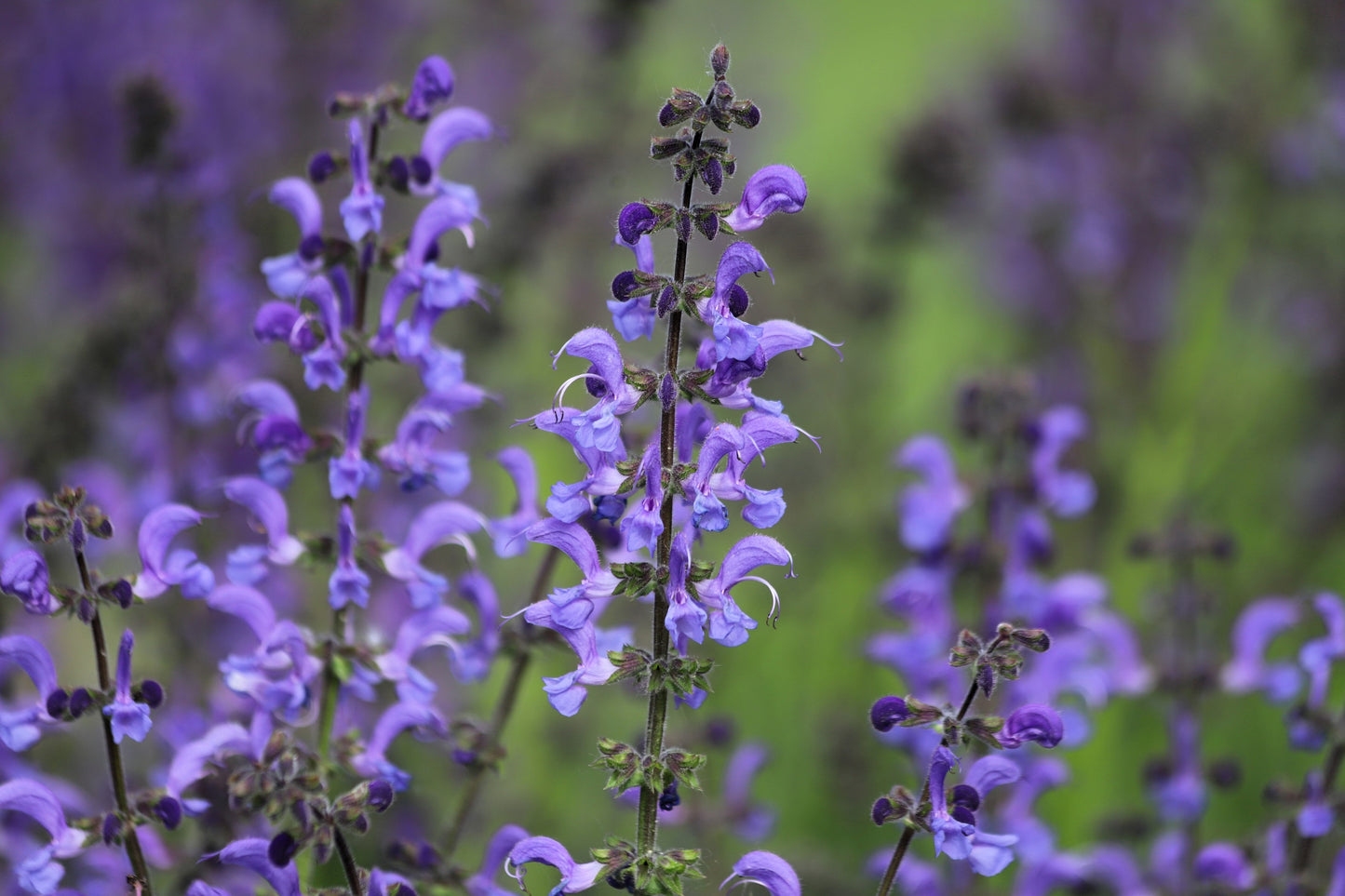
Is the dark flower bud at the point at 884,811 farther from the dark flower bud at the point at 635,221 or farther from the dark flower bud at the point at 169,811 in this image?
the dark flower bud at the point at 169,811

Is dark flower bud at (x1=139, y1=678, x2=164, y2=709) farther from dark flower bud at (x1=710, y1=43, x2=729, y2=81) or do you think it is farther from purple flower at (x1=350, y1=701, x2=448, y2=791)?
dark flower bud at (x1=710, y1=43, x2=729, y2=81)

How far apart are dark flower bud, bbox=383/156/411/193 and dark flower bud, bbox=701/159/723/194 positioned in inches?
36.0

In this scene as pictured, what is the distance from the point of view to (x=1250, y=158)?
6.08m

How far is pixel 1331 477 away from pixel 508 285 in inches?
146

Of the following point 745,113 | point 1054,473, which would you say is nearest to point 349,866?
point 745,113

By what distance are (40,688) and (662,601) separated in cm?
127

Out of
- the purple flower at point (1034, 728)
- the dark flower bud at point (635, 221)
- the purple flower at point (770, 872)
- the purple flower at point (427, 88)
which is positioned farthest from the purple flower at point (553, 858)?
the purple flower at point (427, 88)

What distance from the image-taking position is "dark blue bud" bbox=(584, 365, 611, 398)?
94.5 inches

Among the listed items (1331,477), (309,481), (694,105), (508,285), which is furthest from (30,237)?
(1331,477)

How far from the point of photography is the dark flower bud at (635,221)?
225 cm

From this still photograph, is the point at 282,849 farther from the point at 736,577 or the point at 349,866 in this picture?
the point at 736,577

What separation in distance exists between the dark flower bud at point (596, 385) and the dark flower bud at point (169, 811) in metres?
1.06

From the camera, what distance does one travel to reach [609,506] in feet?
7.88

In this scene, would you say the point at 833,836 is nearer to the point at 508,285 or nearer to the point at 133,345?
the point at 508,285
